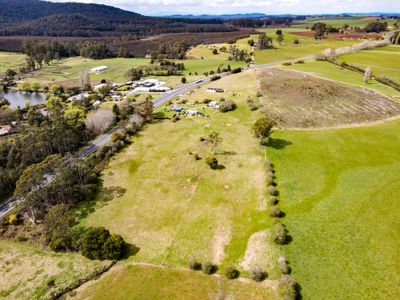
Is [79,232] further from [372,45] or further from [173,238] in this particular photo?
[372,45]

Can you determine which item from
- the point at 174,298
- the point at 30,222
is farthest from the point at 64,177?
the point at 174,298

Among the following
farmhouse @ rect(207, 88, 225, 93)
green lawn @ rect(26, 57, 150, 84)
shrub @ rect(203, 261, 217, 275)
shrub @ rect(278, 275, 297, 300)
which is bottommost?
shrub @ rect(203, 261, 217, 275)

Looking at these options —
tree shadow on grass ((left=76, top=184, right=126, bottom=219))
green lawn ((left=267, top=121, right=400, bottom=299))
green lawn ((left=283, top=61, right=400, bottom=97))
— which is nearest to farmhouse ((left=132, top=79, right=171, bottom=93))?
green lawn ((left=283, top=61, right=400, bottom=97))

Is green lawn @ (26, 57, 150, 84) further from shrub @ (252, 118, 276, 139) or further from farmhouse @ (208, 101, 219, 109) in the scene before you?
shrub @ (252, 118, 276, 139)

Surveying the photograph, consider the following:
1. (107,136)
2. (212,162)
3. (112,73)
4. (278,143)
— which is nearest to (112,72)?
(112,73)

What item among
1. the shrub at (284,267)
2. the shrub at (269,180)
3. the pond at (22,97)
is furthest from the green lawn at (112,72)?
the shrub at (284,267)

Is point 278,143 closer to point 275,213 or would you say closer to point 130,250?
point 275,213

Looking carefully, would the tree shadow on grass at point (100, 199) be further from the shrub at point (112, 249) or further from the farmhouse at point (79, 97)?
the farmhouse at point (79, 97)
